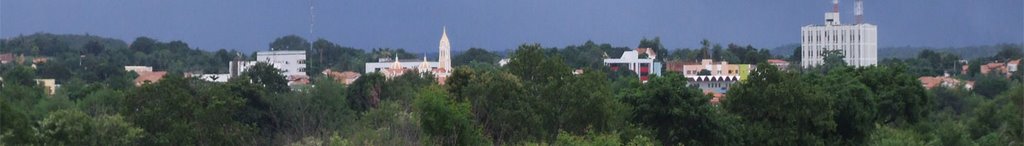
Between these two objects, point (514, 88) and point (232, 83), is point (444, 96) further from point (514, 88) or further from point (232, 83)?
point (232, 83)

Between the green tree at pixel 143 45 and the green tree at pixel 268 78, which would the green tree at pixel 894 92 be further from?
the green tree at pixel 143 45

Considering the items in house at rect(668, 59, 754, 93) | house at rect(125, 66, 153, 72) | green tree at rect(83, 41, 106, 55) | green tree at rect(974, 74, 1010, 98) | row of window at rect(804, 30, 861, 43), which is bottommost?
green tree at rect(974, 74, 1010, 98)

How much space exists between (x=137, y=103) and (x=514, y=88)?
4115 millimetres

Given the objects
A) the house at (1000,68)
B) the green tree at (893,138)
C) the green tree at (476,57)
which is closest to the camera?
the green tree at (893,138)

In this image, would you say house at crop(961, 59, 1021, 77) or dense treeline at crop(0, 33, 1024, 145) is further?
house at crop(961, 59, 1021, 77)

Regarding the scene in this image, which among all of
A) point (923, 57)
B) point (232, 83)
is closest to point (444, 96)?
point (232, 83)

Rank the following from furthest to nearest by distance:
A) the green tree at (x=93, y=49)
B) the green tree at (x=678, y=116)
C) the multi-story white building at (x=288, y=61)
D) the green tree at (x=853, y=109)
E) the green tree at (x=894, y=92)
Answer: the green tree at (x=93, y=49) < the multi-story white building at (x=288, y=61) < the green tree at (x=894, y=92) < the green tree at (x=853, y=109) < the green tree at (x=678, y=116)

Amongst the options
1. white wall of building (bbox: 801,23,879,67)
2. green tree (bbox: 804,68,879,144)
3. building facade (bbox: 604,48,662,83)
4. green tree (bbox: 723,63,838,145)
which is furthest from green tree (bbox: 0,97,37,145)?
white wall of building (bbox: 801,23,879,67)

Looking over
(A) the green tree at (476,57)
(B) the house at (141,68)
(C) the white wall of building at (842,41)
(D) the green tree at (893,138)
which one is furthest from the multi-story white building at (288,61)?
(D) the green tree at (893,138)

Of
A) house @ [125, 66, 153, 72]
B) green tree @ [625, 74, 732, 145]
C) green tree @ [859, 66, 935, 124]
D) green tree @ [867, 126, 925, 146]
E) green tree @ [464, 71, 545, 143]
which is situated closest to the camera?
green tree @ [464, 71, 545, 143]

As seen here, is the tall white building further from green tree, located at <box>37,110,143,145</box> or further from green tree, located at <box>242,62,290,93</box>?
green tree, located at <box>37,110,143,145</box>

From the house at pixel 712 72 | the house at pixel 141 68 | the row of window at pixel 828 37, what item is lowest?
the house at pixel 712 72

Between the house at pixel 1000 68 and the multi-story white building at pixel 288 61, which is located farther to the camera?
the multi-story white building at pixel 288 61

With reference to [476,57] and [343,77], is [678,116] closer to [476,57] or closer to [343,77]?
[343,77]
